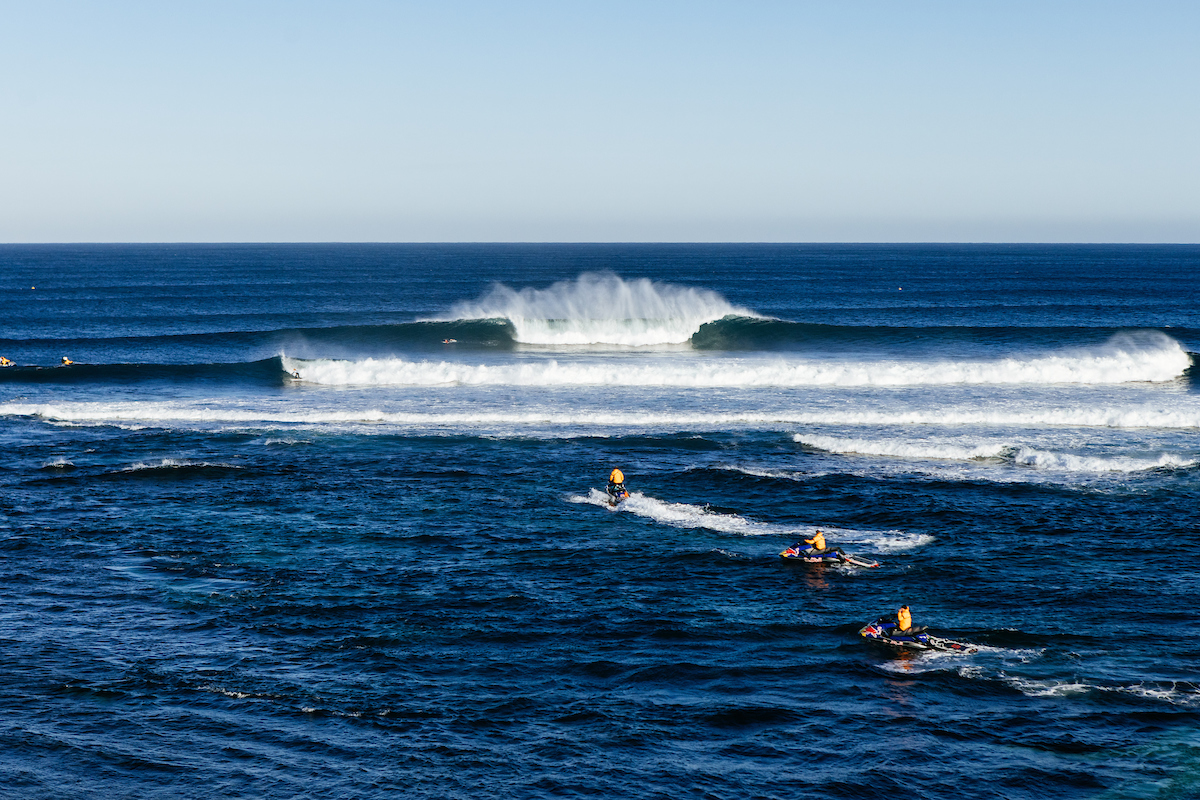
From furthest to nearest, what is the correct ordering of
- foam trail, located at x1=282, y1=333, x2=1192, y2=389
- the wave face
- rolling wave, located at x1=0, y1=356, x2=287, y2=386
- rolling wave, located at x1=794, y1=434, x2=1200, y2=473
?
the wave face < rolling wave, located at x1=0, y1=356, x2=287, y2=386 < foam trail, located at x1=282, y1=333, x2=1192, y2=389 < rolling wave, located at x1=794, y1=434, x2=1200, y2=473

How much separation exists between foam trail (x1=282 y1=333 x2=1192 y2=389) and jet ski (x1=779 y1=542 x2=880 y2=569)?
2770cm

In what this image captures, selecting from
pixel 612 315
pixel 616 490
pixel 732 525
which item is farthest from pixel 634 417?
pixel 612 315

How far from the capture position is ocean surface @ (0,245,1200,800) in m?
16.4

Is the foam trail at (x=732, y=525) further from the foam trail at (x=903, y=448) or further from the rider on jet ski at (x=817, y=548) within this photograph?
the foam trail at (x=903, y=448)

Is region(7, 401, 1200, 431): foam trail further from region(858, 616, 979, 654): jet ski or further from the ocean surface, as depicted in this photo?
region(858, 616, 979, 654): jet ski

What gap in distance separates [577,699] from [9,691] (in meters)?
10.4

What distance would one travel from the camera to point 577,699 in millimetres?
18438

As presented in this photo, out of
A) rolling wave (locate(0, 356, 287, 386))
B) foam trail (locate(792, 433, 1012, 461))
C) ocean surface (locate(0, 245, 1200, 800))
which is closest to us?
ocean surface (locate(0, 245, 1200, 800))

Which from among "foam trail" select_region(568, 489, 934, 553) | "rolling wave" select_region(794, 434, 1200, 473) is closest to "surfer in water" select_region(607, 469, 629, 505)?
"foam trail" select_region(568, 489, 934, 553)

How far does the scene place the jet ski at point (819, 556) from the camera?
25.1m

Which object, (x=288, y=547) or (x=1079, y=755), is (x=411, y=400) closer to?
(x=288, y=547)

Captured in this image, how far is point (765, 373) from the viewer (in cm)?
5478

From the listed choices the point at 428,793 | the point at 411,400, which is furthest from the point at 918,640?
the point at 411,400

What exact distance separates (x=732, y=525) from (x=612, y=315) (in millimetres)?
48156
